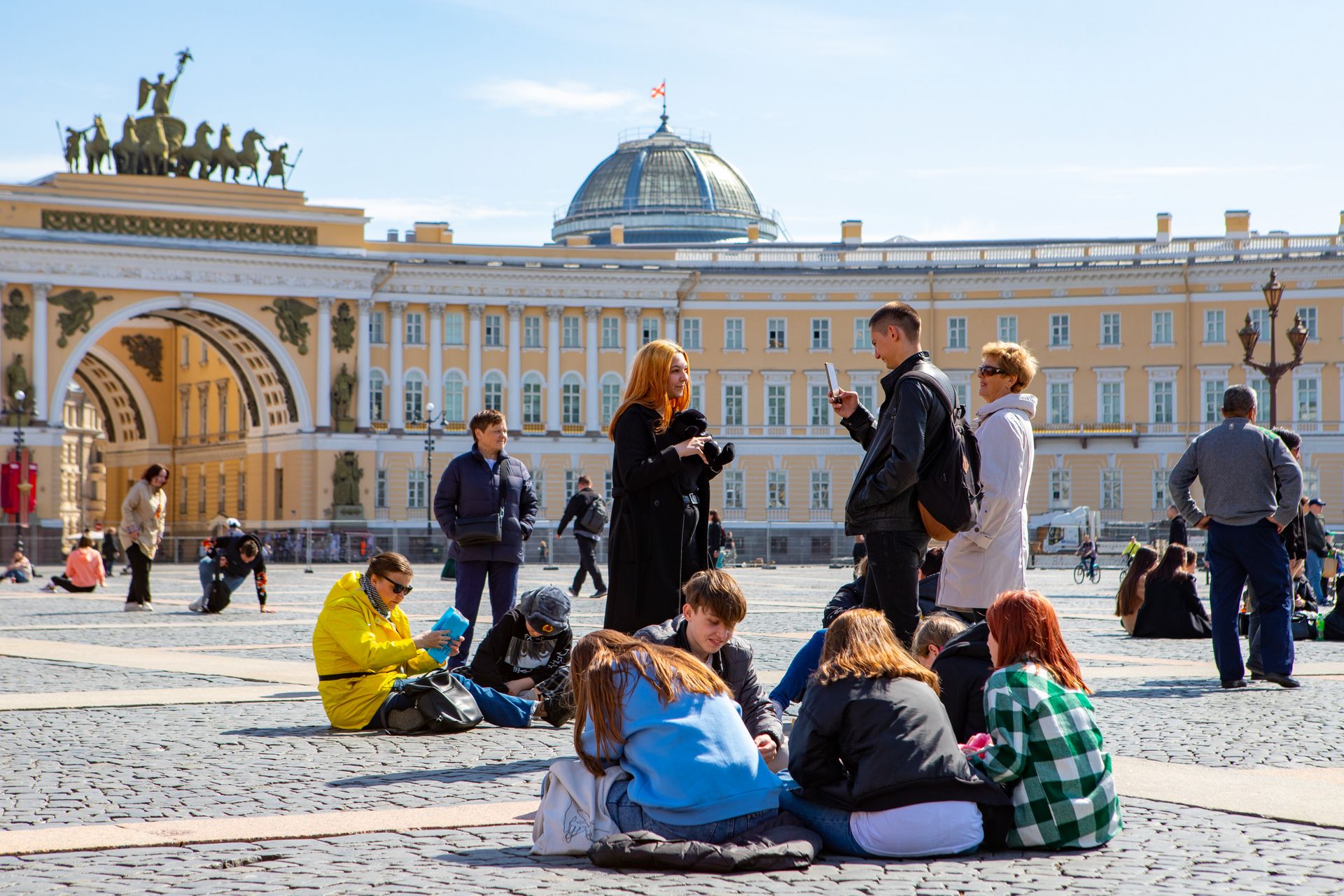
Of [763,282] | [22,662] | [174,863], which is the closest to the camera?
[174,863]

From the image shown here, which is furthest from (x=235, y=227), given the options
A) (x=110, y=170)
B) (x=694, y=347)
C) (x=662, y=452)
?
(x=662, y=452)

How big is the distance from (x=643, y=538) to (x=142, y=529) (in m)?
15.3

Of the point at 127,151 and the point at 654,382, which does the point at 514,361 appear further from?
the point at 654,382

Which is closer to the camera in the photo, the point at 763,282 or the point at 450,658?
the point at 450,658

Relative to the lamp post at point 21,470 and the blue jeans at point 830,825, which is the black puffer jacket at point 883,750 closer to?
the blue jeans at point 830,825

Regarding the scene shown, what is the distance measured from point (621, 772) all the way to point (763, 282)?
60243 millimetres

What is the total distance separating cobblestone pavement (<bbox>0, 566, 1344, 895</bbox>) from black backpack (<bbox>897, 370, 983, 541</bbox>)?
4.63 feet

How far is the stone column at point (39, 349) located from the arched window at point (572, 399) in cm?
1808

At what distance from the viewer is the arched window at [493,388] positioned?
6412cm

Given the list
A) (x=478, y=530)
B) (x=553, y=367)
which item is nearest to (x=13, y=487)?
(x=553, y=367)

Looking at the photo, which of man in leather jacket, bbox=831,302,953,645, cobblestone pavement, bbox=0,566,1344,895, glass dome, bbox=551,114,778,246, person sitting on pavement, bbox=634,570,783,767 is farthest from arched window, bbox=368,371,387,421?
person sitting on pavement, bbox=634,570,783,767

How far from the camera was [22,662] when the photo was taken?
46.2 ft

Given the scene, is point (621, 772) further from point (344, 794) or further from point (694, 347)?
point (694, 347)

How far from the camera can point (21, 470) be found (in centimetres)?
5297
